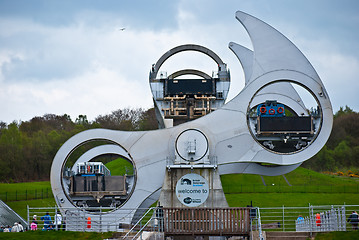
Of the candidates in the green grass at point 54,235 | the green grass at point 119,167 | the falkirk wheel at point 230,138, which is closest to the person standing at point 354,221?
the falkirk wheel at point 230,138

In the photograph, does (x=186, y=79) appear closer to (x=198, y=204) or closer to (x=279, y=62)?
(x=279, y=62)

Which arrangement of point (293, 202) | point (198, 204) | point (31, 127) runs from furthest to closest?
point (31, 127), point (293, 202), point (198, 204)

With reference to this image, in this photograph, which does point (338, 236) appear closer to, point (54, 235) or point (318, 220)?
point (318, 220)

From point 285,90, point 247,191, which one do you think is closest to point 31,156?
point 247,191

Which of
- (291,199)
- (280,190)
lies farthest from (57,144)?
(291,199)

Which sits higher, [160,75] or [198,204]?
[160,75]

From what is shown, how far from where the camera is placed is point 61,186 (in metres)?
24.9

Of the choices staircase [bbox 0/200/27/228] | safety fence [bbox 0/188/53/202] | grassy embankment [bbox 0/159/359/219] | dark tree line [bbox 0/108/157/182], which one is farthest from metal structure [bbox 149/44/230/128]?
dark tree line [bbox 0/108/157/182]

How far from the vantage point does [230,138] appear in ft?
80.8

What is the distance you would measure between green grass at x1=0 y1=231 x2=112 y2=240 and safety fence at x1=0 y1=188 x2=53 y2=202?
78.0 feet

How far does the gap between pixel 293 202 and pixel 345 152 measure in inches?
774

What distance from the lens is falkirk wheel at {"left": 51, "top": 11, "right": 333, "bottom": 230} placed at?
24.4 metres

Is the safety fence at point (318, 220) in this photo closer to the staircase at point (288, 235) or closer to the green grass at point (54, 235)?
the staircase at point (288, 235)

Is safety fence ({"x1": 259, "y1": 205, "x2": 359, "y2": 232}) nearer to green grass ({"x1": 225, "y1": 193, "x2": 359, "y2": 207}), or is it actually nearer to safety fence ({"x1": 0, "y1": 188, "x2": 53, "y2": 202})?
green grass ({"x1": 225, "y1": 193, "x2": 359, "y2": 207})
